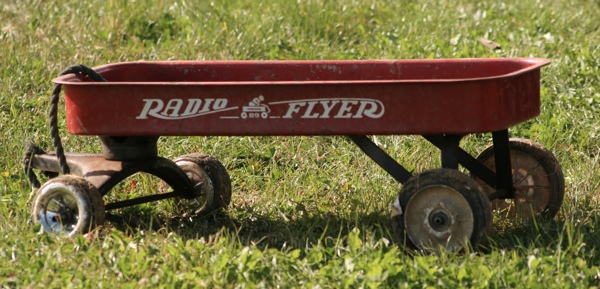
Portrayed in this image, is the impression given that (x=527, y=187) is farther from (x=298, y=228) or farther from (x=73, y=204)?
(x=73, y=204)

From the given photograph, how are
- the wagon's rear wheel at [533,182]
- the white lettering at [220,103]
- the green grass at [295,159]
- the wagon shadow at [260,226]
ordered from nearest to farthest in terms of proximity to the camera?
1. the green grass at [295,159]
2. the white lettering at [220,103]
3. the wagon shadow at [260,226]
4. the wagon's rear wheel at [533,182]

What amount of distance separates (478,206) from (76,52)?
12.8ft

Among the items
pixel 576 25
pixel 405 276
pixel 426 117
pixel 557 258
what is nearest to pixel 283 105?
pixel 426 117

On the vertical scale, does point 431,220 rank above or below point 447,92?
below

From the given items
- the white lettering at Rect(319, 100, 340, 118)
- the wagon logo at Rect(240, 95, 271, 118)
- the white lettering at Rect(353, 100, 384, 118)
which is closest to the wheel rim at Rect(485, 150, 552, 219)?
the white lettering at Rect(353, 100, 384, 118)

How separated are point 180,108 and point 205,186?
2.74 ft

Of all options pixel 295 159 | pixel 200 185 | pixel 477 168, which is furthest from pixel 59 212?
pixel 477 168

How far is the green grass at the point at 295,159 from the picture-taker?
4.09 metres

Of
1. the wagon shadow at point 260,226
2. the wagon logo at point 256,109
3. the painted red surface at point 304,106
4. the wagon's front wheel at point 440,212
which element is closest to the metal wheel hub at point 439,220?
the wagon's front wheel at point 440,212

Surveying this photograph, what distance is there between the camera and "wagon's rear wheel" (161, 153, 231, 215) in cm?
514

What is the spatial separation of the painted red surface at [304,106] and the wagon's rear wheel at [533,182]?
428 millimetres

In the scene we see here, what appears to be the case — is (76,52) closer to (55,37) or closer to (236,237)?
(55,37)

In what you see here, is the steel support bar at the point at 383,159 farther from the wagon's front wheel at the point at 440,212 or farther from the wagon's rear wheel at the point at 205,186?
the wagon's rear wheel at the point at 205,186

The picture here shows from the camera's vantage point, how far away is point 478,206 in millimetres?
4250
